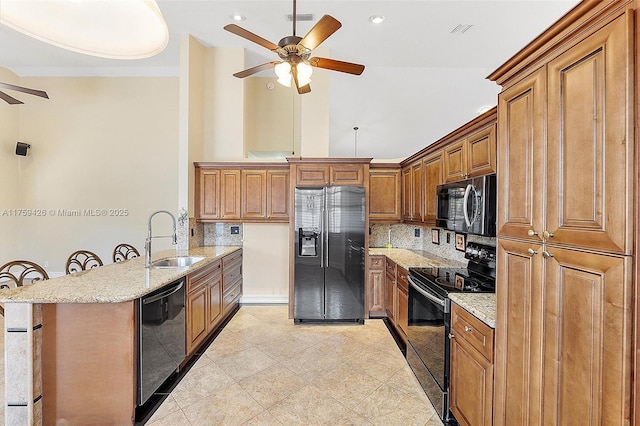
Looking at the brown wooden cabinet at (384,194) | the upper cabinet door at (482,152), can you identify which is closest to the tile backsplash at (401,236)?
the brown wooden cabinet at (384,194)

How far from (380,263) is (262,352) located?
6.14 ft

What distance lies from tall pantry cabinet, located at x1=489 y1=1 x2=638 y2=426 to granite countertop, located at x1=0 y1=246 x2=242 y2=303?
228 cm

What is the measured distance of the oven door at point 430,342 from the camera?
1.99 metres

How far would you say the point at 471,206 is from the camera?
216cm

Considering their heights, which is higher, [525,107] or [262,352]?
[525,107]

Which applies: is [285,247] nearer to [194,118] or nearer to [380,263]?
[380,263]

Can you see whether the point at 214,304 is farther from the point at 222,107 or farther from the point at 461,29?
the point at 461,29

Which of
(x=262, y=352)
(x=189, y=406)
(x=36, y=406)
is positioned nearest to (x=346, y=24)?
(x=262, y=352)

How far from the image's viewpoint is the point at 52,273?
520 centimetres

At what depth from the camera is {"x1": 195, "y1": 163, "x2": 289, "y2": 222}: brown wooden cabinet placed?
13.5ft

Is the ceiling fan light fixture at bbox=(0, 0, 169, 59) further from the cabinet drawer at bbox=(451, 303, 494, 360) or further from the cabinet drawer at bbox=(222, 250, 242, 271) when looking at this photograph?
the cabinet drawer at bbox=(222, 250, 242, 271)

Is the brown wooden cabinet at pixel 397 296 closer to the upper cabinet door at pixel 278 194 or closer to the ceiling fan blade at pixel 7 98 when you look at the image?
the upper cabinet door at pixel 278 194

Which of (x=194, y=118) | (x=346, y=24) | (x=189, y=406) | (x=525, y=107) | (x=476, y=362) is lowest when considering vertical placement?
(x=189, y=406)

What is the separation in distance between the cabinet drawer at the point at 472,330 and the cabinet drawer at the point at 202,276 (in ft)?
7.61
